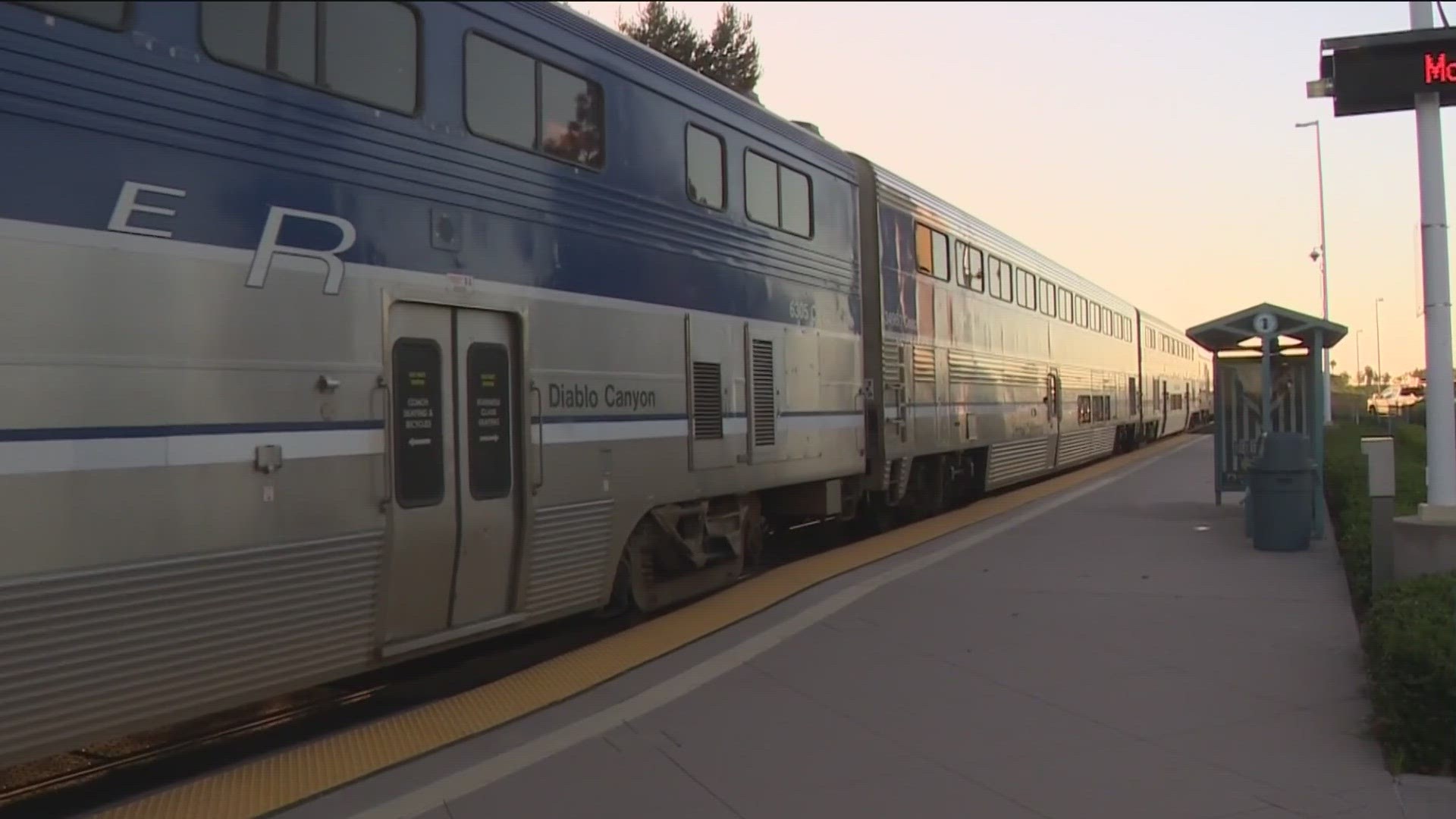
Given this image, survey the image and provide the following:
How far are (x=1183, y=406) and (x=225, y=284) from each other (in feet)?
130

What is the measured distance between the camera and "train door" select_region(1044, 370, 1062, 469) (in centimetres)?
1833

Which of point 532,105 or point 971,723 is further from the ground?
point 532,105

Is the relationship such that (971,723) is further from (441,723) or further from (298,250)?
(298,250)

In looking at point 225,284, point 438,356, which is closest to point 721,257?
point 438,356

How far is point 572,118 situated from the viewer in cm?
654

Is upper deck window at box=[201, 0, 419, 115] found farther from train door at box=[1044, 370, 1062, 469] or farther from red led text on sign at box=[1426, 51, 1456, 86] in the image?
train door at box=[1044, 370, 1062, 469]

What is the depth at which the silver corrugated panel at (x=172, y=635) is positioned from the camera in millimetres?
3891

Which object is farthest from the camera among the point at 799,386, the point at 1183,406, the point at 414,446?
the point at 1183,406

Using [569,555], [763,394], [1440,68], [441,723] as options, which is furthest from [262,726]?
[1440,68]

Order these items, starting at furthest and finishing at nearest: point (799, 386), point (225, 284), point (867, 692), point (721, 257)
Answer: point (799, 386)
point (721, 257)
point (867, 692)
point (225, 284)

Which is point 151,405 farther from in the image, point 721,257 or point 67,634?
point 721,257

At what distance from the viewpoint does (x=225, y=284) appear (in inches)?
176

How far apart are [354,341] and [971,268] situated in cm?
1084

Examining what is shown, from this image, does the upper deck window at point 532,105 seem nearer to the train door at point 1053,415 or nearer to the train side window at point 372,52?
the train side window at point 372,52
